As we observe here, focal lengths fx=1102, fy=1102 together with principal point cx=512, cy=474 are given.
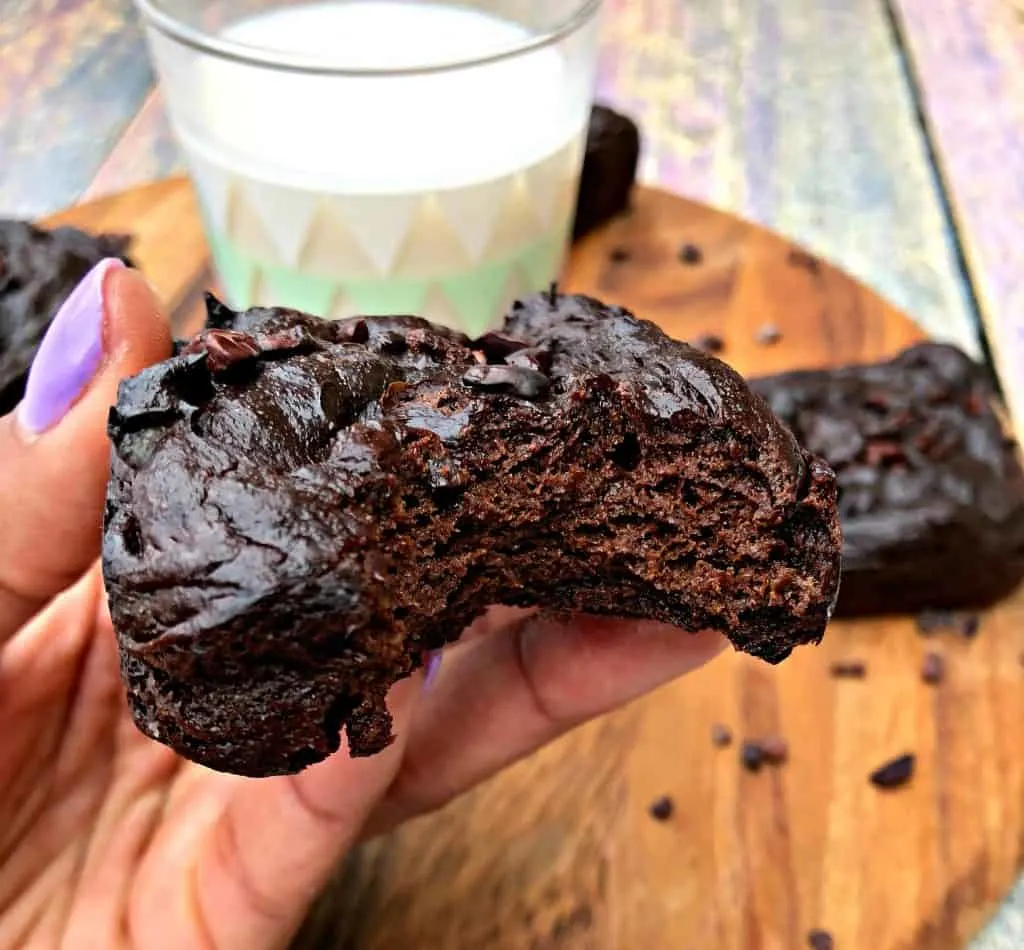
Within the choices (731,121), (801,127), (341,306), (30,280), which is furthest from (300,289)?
(801,127)

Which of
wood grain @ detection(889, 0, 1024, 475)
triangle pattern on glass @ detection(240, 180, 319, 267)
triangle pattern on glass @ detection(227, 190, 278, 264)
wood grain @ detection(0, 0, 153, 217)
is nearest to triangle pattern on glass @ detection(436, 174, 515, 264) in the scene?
triangle pattern on glass @ detection(240, 180, 319, 267)

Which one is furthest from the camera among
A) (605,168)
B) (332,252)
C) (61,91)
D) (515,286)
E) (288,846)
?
(61,91)

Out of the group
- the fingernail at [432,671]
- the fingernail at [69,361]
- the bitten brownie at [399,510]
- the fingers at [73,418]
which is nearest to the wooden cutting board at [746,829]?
the fingernail at [432,671]

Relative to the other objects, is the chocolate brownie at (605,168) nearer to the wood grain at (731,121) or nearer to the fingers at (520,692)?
the wood grain at (731,121)

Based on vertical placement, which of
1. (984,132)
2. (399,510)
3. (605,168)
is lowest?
(984,132)

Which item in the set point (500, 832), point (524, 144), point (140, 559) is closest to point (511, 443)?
point (140, 559)

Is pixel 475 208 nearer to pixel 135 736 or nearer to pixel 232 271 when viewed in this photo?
pixel 232 271

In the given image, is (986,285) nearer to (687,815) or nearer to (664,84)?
(664,84)
